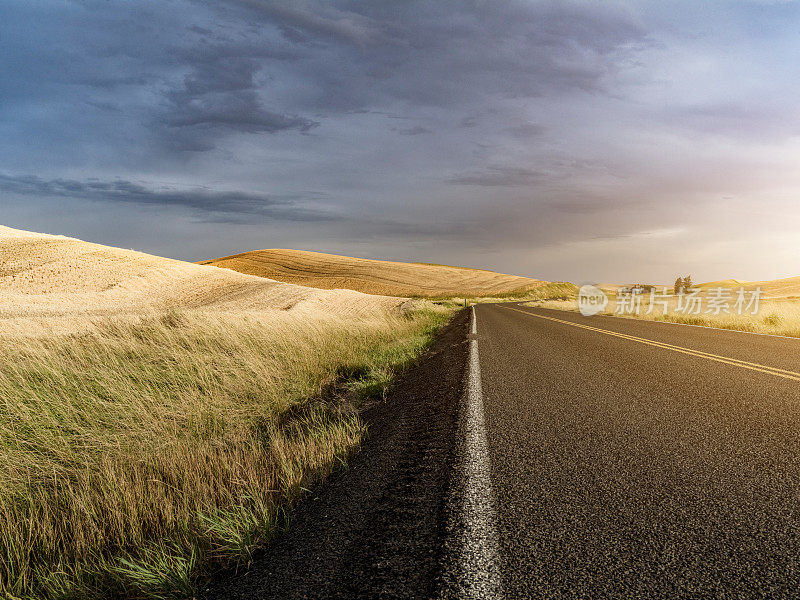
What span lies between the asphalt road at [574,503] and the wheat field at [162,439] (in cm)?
48

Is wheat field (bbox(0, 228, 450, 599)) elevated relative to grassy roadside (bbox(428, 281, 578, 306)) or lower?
lower

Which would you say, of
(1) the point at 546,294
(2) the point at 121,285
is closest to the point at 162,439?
(2) the point at 121,285

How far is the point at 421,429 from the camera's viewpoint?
14.0 ft

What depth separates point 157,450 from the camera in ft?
12.8

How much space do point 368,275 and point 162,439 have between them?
256ft

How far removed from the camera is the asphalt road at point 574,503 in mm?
1889

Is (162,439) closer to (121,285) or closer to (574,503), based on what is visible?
(574,503)

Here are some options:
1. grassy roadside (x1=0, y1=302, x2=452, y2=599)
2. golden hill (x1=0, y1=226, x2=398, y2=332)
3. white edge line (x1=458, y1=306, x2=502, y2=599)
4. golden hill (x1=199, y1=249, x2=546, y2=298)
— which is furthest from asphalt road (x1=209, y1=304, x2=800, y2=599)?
golden hill (x1=199, y1=249, x2=546, y2=298)

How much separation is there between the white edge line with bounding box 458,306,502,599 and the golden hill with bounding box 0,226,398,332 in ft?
50.6

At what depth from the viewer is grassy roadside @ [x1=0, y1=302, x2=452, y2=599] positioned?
2510mm

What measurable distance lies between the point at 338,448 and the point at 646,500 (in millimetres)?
2404
